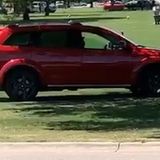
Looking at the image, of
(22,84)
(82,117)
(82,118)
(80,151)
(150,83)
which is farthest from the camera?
(150,83)

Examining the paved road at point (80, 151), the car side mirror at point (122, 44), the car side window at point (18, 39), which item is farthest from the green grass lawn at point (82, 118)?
the car side window at point (18, 39)

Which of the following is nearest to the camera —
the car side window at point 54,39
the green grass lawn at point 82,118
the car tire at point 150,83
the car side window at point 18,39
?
the green grass lawn at point 82,118

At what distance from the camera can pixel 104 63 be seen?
16.0 m

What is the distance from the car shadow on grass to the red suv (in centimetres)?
46

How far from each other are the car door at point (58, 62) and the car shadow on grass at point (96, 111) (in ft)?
1.75

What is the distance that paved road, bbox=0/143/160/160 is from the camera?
8.77m

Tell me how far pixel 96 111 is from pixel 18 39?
3.28 m

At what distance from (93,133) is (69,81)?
5391 millimetres

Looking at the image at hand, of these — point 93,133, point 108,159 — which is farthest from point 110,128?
point 108,159

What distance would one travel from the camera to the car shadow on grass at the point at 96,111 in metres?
11.8

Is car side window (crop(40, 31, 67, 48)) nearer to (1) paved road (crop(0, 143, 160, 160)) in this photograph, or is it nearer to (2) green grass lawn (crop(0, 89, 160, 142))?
(2) green grass lawn (crop(0, 89, 160, 142))

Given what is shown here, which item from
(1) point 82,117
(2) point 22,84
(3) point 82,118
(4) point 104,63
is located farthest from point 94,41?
(3) point 82,118

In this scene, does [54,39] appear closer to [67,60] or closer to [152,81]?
[67,60]

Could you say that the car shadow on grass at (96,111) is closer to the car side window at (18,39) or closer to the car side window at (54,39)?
the car side window at (54,39)
